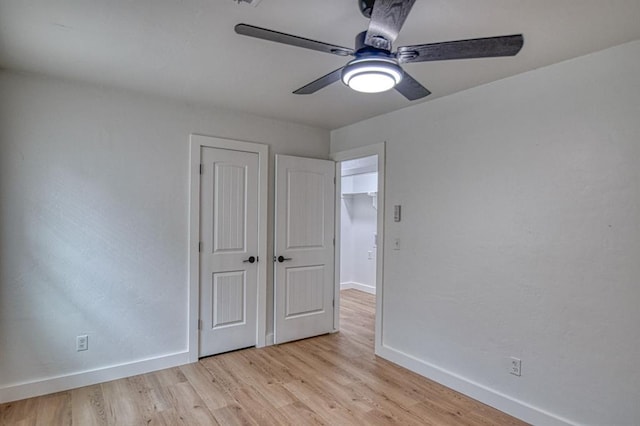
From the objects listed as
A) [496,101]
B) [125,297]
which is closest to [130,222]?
[125,297]

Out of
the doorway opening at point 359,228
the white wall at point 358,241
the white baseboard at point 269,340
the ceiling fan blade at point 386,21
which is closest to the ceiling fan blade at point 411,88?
the ceiling fan blade at point 386,21

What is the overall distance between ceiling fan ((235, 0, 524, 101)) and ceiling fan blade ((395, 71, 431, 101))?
0.30 feet

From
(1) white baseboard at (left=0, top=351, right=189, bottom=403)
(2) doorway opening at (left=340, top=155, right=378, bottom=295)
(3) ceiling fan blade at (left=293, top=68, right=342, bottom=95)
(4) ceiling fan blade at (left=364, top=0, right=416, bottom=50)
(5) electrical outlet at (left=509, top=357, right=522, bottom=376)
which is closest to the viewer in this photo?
(4) ceiling fan blade at (left=364, top=0, right=416, bottom=50)

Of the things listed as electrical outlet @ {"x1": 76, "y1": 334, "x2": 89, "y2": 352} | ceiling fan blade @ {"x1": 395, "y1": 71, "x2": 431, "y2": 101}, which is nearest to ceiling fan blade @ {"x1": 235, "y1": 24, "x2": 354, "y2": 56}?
ceiling fan blade @ {"x1": 395, "y1": 71, "x2": 431, "y2": 101}

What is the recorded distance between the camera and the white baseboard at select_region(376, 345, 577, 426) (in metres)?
2.33

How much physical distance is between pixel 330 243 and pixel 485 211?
75.8 inches

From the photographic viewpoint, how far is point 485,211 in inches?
107

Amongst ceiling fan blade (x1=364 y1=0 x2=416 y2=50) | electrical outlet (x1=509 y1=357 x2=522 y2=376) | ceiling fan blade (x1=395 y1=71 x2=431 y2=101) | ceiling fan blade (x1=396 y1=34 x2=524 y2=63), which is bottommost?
electrical outlet (x1=509 y1=357 x2=522 y2=376)

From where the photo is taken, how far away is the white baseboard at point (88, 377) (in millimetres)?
2580

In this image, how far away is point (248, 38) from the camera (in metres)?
2.05

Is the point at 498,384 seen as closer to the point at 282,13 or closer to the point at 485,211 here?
the point at 485,211

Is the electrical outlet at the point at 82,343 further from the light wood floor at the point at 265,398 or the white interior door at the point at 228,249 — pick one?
the white interior door at the point at 228,249

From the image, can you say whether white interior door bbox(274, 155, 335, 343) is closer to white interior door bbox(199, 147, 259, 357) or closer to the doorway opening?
white interior door bbox(199, 147, 259, 357)

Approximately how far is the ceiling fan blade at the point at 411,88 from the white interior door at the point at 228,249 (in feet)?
6.69
